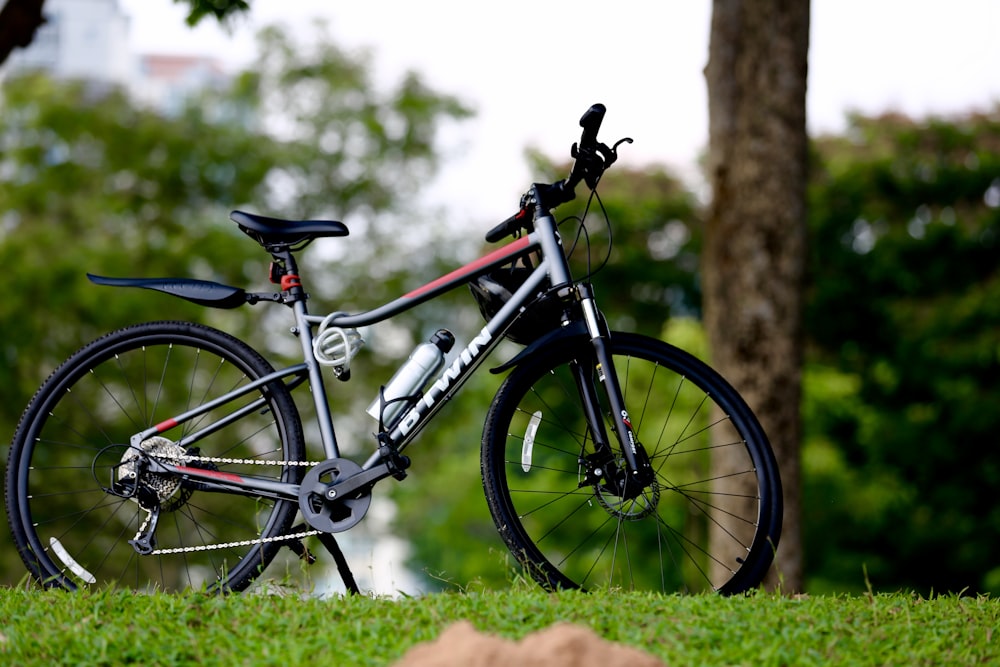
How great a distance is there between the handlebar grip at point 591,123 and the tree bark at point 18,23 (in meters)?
3.95

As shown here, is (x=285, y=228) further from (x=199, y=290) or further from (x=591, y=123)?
(x=591, y=123)

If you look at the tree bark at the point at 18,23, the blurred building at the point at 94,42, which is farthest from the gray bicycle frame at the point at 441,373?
the blurred building at the point at 94,42

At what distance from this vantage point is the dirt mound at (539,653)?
2.41 m

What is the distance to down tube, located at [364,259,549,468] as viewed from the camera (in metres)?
3.48

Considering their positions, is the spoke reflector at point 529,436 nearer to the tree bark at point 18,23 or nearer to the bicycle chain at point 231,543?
the bicycle chain at point 231,543

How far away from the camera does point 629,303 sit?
13.1 metres

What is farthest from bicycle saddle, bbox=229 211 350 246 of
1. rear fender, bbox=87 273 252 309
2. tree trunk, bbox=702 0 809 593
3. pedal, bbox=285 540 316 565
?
tree trunk, bbox=702 0 809 593

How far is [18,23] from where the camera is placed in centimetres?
614

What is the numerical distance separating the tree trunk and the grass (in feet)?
10.6

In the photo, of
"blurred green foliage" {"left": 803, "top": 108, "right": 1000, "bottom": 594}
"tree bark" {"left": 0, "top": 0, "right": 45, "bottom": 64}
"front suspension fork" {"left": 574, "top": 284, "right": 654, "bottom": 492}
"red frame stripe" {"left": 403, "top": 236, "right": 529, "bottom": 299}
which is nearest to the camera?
"front suspension fork" {"left": 574, "top": 284, "right": 654, "bottom": 492}

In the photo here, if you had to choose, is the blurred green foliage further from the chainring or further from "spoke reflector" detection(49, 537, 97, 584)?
"spoke reflector" detection(49, 537, 97, 584)

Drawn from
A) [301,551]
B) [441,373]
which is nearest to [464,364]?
[441,373]

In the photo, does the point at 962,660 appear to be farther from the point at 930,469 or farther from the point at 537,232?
the point at 930,469

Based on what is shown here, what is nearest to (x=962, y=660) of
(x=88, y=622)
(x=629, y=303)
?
(x=88, y=622)
